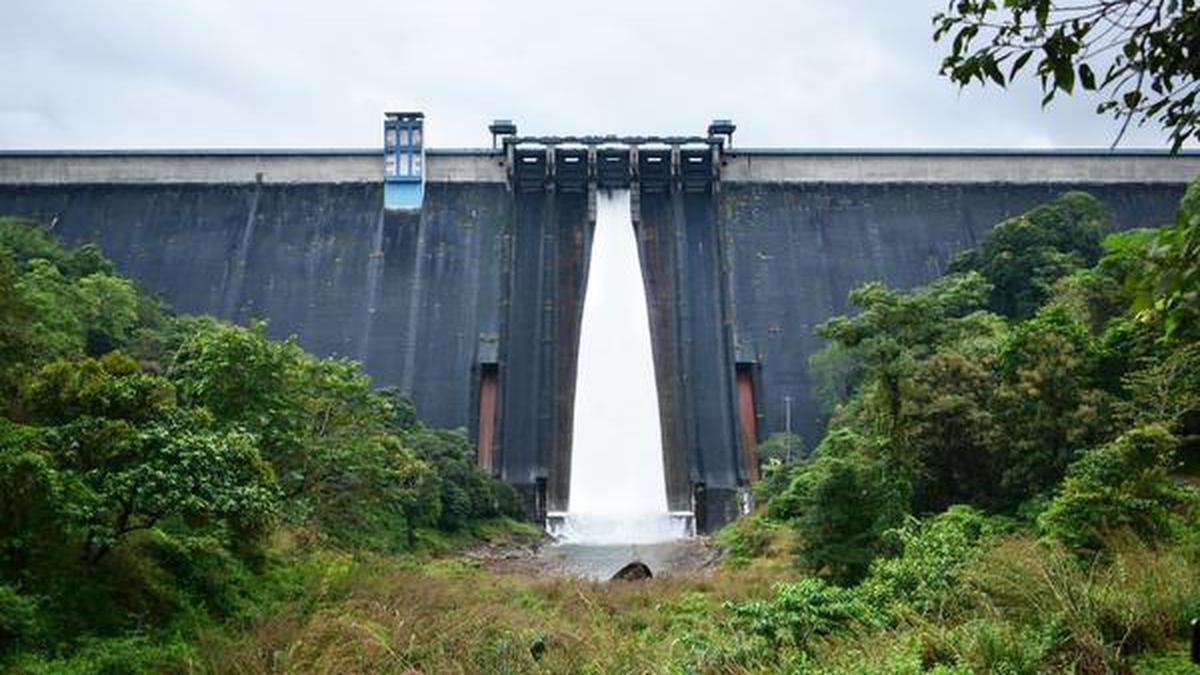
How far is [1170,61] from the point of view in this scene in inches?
115

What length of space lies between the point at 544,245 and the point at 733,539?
44.7 feet

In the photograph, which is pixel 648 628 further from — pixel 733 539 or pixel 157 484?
pixel 733 539

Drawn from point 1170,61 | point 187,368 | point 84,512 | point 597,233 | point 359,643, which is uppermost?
point 597,233

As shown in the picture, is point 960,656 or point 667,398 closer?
point 960,656

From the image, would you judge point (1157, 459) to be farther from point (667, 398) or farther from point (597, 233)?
point (597, 233)

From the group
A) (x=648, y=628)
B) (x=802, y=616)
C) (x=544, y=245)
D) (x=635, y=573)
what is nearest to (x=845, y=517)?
(x=648, y=628)

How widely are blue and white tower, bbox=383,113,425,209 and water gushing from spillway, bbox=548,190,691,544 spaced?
522 centimetres

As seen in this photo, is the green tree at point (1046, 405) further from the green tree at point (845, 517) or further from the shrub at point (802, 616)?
the shrub at point (802, 616)

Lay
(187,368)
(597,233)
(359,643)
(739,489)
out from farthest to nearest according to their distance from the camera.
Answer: (597,233) < (739,489) < (187,368) < (359,643)

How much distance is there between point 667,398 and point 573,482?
10.9 ft

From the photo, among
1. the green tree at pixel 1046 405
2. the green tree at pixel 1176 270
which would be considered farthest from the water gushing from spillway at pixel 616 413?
the green tree at pixel 1176 270

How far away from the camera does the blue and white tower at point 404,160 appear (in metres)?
31.7

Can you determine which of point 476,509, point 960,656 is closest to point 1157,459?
point 960,656

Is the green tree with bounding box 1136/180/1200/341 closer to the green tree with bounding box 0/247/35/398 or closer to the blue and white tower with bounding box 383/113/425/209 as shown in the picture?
the green tree with bounding box 0/247/35/398
